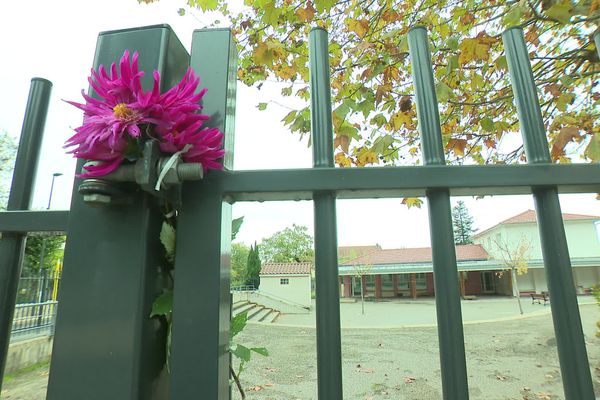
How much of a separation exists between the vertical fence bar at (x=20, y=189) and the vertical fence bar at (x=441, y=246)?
0.94 meters

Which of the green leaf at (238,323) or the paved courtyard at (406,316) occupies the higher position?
the green leaf at (238,323)

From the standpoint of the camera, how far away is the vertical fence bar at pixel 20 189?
2.52ft

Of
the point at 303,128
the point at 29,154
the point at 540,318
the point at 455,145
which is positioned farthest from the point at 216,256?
the point at 540,318

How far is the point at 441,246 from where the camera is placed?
0.64m

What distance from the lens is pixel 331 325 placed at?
618mm

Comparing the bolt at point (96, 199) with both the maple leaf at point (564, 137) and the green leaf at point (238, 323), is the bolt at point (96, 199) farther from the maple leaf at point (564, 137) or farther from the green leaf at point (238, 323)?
the maple leaf at point (564, 137)

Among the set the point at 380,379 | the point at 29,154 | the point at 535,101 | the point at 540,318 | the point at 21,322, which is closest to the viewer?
the point at 535,101

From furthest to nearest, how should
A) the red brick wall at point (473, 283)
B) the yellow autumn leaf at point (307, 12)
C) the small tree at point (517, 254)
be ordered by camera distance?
the red brick wall at point (473, 283), the small tree at point (517, 254), the yellow autumn leaf at point (307, 12)

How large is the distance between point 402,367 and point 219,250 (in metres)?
8.46

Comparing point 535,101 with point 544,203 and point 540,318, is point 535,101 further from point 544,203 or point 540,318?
point 540,318

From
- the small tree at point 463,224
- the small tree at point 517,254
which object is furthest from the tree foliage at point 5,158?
the small tree at point 463,224

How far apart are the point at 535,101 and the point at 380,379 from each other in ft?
24.3

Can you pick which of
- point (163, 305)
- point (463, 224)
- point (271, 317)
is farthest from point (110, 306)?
point (463, 224)

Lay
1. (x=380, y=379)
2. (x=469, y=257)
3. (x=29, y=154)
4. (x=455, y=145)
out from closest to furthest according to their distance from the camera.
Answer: (x=29, y=154), (x=455, y=145), (x=380, y=379), (x=469, y=257)
